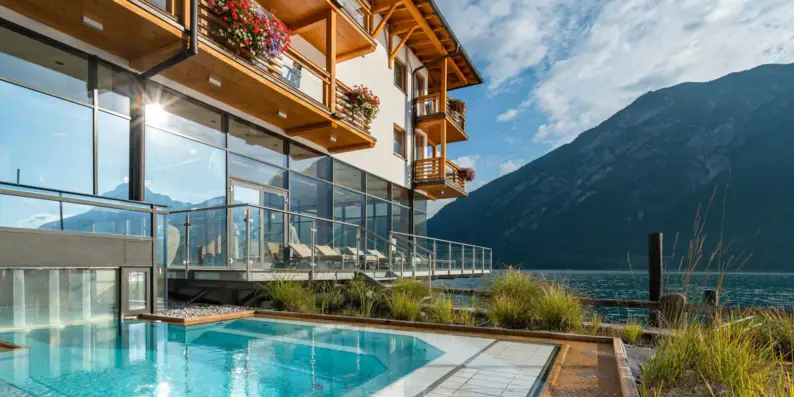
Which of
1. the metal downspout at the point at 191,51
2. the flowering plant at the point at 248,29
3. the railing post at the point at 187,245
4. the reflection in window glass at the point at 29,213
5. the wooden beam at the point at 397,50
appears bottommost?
the railing post at the point at 187,245

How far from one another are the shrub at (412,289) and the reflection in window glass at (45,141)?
17.4ft

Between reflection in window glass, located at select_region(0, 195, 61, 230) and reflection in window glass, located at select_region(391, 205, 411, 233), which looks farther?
reflection in window glass, located at select_region(391, 205, 411, 233)

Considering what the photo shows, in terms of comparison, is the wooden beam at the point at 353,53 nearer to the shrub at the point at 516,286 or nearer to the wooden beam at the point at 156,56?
the wooden beam at the point at 156,56

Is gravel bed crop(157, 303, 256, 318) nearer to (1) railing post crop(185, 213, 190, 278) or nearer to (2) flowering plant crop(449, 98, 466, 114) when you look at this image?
(1) railing post crop(185, 213, 190, 278)

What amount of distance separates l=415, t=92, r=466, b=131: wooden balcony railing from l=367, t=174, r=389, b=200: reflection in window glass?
374cm

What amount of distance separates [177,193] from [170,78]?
81.6 inches

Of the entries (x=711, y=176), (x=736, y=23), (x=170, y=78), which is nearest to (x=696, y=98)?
(x=711, y=176)

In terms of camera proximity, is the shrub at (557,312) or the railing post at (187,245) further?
the railing post at (187,245)

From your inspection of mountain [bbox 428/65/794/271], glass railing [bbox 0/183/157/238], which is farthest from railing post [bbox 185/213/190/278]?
mountain [bbox 428/65/794/271]

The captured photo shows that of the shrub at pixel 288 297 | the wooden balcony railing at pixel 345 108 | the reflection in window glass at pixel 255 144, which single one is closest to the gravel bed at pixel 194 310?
the shrub at pixel 288 297

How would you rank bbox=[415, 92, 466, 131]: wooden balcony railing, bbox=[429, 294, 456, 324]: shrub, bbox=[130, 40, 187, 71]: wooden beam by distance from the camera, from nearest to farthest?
1. bbox=[130, 40, 187, 71]: wooden beam
2. bbox=[429, 294, 456, 324]: shrub
3. bbox=[415, 92, 466, 131]: wooden balcony railing

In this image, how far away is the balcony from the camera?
6.23m

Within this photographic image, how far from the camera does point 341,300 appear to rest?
8891 mm

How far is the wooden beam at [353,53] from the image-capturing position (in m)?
12.2
